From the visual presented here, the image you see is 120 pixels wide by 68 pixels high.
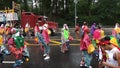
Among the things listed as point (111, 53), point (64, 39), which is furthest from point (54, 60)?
point (111, 53)

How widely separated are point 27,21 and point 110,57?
86.4ft

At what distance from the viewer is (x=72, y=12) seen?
49438 millimetres

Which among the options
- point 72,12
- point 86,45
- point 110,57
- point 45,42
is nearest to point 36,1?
point 72,12

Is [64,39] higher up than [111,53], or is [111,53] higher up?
[111,53]

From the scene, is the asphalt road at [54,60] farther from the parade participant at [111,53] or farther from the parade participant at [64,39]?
the parade participant at [111,53]

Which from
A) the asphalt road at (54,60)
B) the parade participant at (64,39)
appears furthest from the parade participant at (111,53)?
the parade participant at (64,39)

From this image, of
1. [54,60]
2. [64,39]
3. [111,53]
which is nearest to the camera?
[111,53]

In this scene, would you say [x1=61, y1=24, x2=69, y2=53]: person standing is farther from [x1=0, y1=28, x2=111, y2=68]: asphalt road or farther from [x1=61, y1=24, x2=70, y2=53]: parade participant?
[x1=0, y1=28, x2=111, y2=68]: asphalt road

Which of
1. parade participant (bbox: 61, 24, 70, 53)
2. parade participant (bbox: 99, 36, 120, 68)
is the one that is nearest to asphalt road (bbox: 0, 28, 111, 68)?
parade participant (bbox: 61, 24, 70, 53)

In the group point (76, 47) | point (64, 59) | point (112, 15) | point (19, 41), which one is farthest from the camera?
point (112, 15)

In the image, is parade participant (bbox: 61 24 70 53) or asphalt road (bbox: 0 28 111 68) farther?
parade participant (bbox: 61 24 70 53)

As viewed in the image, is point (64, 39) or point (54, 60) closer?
point (54, 60)

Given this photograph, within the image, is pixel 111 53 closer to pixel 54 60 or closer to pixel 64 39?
pixel 54 60

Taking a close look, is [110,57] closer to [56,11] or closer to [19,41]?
[19,41]
